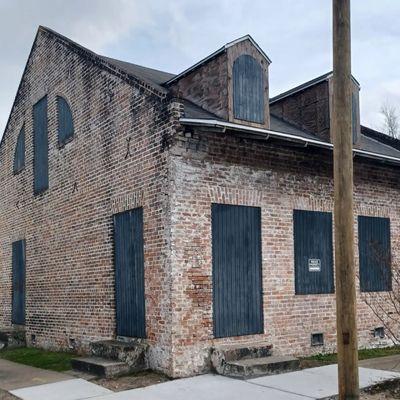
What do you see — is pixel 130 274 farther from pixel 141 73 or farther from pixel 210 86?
pixel 141 73

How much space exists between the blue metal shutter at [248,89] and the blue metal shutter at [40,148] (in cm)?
608

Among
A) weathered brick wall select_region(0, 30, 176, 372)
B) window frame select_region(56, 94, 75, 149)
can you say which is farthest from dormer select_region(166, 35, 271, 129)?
window frame select_region(56, 94, 75, 149)

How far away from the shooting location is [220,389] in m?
8.99

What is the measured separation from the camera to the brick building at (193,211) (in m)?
10.4

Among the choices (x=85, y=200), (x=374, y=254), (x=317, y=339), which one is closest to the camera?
(x=317, y=339)

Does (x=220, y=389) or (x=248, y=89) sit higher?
(x=248, y=89)

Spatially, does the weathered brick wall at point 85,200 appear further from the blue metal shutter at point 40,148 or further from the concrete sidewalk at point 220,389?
the concrete sidewalk at point 220,389

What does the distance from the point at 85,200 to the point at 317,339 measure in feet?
19.3

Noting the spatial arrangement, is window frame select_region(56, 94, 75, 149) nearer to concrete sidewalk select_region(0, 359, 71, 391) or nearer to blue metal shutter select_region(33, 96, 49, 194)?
blue metal shutter select_region(33, 96, 49, 194)

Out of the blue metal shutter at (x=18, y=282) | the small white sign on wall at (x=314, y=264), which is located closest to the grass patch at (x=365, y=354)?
the small white sign on wall at (x=314, y=264)

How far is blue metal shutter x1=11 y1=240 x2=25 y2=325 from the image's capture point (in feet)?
53.6

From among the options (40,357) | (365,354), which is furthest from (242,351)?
(40,357)

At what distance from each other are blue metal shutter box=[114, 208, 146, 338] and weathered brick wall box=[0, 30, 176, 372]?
20cm

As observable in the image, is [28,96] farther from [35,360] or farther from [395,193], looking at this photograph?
[395,193]
